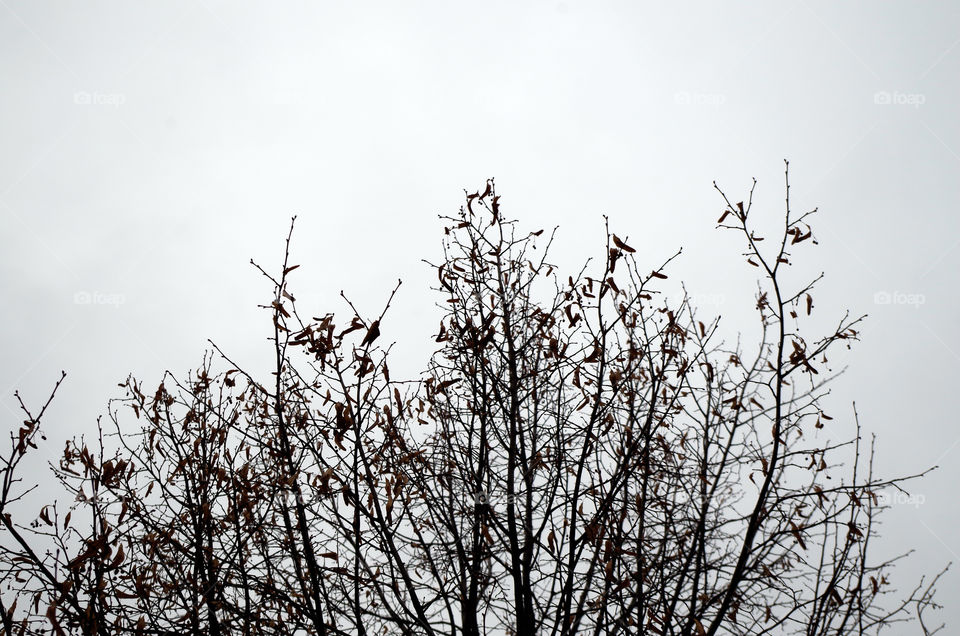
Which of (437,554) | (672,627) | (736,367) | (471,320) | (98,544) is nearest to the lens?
(98,544)

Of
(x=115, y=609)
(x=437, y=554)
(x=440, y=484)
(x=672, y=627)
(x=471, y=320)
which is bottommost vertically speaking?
(x=672, y=627)

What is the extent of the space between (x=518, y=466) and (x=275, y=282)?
1989 millimetres

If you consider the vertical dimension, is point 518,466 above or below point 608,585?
above

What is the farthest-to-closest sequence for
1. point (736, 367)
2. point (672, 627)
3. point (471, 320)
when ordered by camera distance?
point (736, 367), point (471, 320), point (672, 627)

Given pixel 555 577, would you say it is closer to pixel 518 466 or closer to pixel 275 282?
pixel 518 466

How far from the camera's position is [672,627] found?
3.78 metres

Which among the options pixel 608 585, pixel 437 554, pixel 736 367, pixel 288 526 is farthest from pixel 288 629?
pixel 736 367

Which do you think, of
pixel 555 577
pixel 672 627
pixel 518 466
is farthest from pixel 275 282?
pixel 672 627

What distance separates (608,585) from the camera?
345 centimetres

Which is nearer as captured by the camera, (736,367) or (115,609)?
(115,609)

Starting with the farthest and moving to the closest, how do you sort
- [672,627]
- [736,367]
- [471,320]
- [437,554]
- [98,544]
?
[736,367] → [471,320] → [437,554] → [672,627] → [98,544]

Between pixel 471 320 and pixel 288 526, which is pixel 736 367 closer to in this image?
pixel 471 320

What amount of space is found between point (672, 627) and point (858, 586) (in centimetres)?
140

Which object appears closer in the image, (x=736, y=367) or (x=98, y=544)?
(x=98, y=544)
